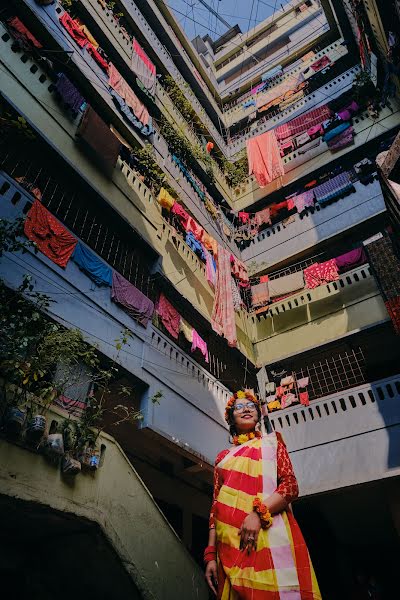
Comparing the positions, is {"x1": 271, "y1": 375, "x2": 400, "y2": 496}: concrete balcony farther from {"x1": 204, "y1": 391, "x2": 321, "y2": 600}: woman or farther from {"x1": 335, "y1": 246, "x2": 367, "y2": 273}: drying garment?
{"x1": 204, "y1": 391, "x2": 321, "y2": 600}: woman

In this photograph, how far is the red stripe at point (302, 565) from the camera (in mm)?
2234

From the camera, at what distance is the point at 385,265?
34.2 ft

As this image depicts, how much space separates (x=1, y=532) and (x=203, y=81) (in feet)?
79.4

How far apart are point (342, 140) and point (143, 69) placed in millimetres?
8842

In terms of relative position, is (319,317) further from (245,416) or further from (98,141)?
(245,416)

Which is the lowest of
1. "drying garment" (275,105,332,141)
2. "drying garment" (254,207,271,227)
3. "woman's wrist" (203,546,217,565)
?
"woman's wrist" (203,546,217,565)

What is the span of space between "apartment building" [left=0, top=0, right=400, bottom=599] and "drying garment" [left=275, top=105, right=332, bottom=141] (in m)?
0.16

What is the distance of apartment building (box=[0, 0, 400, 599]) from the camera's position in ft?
13.9

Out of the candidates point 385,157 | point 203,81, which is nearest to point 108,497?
point 385,157

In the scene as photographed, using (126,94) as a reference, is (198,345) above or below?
below

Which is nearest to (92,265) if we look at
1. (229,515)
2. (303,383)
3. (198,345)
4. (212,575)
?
(198,345)

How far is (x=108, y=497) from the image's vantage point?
4180 mm

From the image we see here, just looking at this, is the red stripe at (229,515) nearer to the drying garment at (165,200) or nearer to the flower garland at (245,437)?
the flower garland at (245,437)

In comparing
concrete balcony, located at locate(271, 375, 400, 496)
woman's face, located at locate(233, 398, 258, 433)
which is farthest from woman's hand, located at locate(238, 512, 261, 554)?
concrete balcony, located at locate(271, 375, 400, 496)
